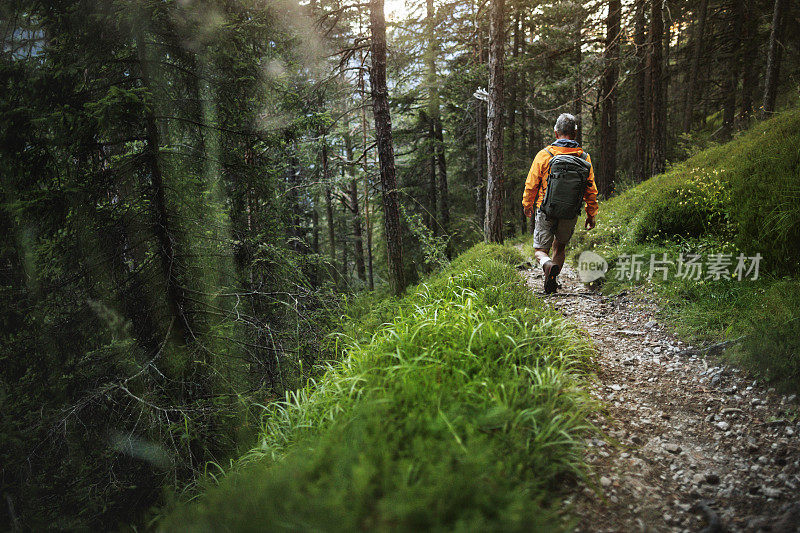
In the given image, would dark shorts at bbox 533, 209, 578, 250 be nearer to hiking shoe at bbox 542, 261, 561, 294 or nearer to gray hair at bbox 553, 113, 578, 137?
hiking shoe at bbox 542, 261, 561, 294

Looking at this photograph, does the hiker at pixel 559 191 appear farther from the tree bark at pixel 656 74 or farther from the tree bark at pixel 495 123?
the tree bark at pixel 656 74

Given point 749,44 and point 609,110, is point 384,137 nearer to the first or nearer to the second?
point 609,110

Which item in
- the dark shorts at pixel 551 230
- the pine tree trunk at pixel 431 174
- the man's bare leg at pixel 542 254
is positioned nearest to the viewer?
the dark shorts at pixel 551 230

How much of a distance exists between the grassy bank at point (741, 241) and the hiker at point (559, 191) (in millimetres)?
1267

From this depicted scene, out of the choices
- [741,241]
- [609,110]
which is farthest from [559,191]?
[609,110]

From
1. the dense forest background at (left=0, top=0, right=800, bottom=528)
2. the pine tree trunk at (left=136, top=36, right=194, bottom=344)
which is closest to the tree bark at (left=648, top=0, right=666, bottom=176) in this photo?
the dense forest background at (left=0, top=0, right=800, bottom=528)

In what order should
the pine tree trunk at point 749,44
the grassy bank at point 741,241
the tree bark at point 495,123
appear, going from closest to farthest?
1. the grassy bank at point 741,241
2. the tree bark at point 495,123
3. the pine tree trunk at point 749,44

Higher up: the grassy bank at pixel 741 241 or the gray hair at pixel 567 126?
the gray hair at pixel 567 126

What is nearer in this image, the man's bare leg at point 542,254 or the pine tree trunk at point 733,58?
the man's bare leg at point 542,254

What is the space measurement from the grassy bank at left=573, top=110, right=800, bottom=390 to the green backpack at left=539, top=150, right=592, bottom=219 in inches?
66.9

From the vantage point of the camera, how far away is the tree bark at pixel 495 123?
8.65m

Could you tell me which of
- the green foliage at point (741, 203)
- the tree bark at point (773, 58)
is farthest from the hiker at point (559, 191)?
the tree bark at point (773, 58)

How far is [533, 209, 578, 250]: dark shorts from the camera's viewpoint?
6102mm

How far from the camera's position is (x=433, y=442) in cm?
194
